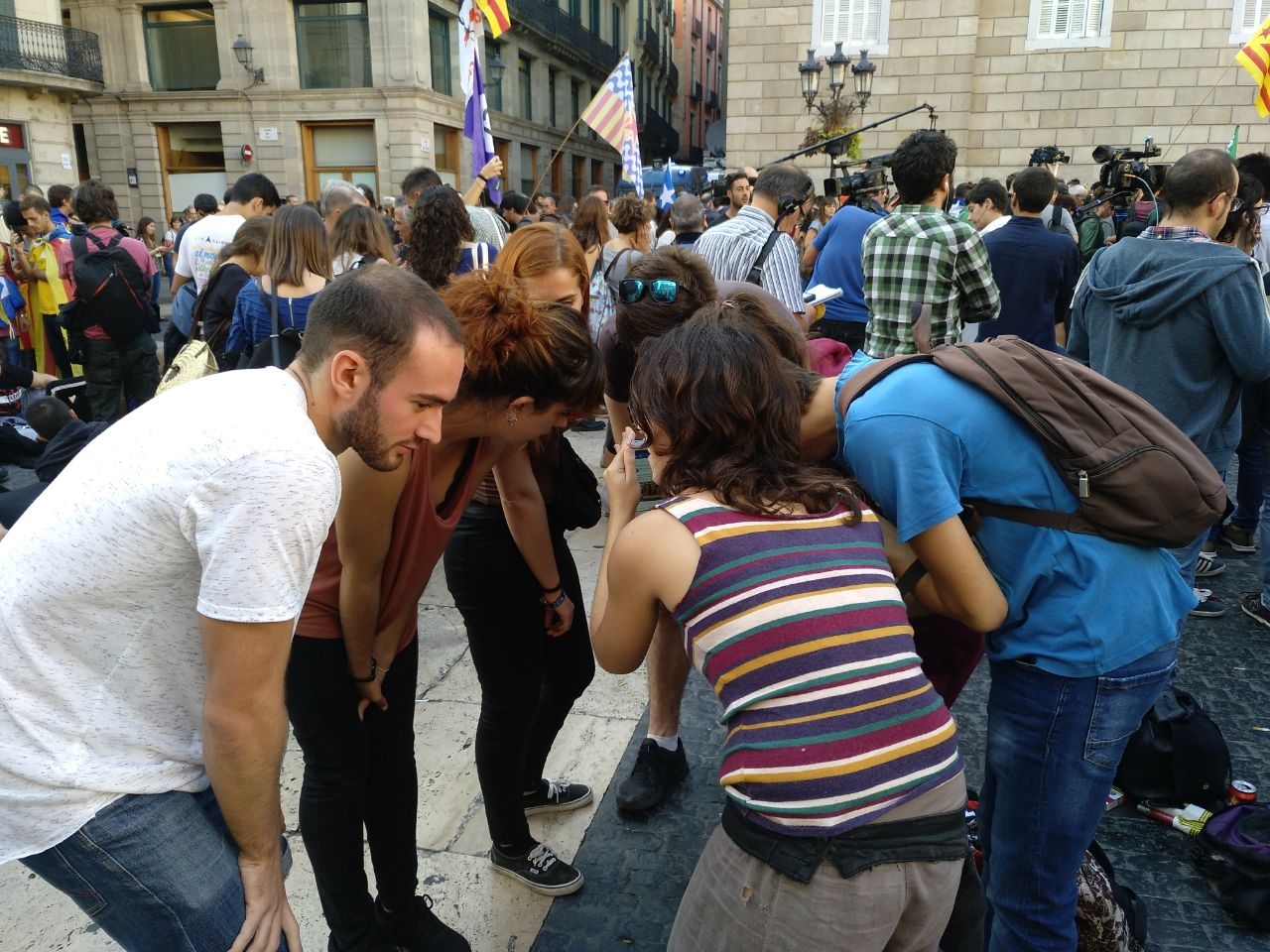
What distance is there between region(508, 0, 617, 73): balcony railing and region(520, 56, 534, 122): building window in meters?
0.99

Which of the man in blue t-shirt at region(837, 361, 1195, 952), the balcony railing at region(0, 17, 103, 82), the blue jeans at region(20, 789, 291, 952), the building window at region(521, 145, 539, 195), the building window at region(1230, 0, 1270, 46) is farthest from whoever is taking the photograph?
the building window at region(521, 145, 539, 195)

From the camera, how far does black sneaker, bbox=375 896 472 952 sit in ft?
7.25

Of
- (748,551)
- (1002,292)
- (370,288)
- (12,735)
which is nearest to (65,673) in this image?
(12,735)

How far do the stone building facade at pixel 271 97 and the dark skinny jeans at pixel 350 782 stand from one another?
21.5 meters

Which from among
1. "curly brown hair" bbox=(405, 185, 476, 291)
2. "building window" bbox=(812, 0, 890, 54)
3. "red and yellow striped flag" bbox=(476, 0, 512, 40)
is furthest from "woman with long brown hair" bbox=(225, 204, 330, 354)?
"building window" bbox=(812, 0, 890, 54)

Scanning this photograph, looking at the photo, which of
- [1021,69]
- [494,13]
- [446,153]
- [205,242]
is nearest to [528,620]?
[205,242]

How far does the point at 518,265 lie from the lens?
10.0 ft

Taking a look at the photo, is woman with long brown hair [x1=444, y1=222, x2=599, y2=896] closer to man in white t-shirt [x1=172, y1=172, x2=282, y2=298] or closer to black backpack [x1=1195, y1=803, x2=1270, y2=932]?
black backpack [x1=1195, y1=803, x2=1270, y2=932]

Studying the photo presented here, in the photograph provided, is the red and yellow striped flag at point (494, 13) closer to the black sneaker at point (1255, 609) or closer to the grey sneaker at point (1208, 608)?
the grey sneaker at point (1208, 608)

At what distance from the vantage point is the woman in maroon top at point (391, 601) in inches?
72.7

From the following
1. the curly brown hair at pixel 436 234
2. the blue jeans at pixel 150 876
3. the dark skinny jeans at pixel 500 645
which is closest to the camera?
the blue jeans at pixel 150 876

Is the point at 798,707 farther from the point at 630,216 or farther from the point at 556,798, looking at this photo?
the point at 630,216

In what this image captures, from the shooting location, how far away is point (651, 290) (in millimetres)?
2705

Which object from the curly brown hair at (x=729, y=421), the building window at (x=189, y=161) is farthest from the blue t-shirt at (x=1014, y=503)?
the building window at (x=189, y=161)
